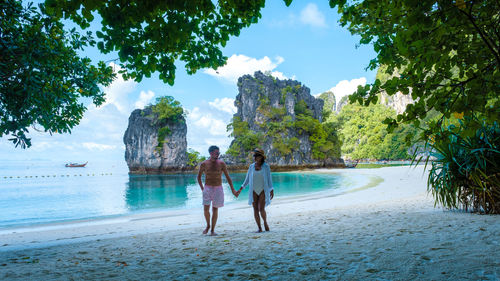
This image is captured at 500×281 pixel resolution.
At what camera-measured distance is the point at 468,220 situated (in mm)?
4348

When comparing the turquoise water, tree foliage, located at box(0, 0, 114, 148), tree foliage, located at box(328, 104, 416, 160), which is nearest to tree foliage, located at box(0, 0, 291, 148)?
tree foliage, located at box(0, 0, 114, 148)

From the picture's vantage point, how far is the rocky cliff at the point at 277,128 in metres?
46.9

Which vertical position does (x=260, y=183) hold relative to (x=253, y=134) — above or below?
below

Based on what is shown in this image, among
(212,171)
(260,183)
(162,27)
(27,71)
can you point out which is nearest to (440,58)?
(162,27)

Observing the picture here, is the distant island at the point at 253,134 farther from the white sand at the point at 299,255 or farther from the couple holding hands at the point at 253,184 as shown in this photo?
the white sand at the point at 299,255

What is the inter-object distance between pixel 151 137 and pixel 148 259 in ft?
155

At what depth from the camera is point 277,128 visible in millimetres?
46875

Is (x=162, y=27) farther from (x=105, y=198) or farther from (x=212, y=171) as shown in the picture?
(x=105, y=198)

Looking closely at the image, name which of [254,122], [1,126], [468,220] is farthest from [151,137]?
[468,220]

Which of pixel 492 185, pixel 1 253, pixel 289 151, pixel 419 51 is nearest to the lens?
pixel 419 51

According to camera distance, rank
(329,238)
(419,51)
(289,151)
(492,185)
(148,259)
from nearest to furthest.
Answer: (419,51) < (148,259) < (329,238) < (492,185) < (289,151)

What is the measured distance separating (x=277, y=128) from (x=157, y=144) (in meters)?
21.7

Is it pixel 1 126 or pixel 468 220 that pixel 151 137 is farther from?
pixel 468 220

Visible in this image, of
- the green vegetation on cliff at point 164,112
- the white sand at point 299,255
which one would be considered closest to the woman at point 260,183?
the white sand at point 299,255
